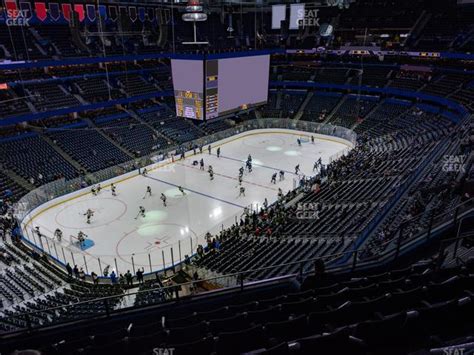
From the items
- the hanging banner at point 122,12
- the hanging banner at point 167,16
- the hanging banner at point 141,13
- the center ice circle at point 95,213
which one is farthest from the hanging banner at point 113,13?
the center ice circle at point 95,213

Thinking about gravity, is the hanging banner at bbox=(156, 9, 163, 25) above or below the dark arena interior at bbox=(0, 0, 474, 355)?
above

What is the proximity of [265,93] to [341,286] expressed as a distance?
23033 mm

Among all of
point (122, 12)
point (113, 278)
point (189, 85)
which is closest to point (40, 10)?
point (122, 12)

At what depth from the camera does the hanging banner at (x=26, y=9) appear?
3347cm

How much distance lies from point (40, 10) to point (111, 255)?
2838 cm

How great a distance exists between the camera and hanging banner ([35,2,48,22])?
3534 centimetres

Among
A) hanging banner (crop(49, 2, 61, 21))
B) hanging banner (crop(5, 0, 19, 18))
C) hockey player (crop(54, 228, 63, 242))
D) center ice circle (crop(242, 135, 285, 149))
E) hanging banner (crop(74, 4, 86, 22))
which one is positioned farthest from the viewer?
center ice circle (crop(242, 135, 285, 149))

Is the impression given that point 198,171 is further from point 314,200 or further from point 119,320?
point 119,320

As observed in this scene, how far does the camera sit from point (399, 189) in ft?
59.1

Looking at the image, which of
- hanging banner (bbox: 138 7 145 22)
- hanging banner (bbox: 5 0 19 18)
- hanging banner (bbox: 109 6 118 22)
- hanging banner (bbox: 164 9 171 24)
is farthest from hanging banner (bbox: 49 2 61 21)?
hanging banner (bbox: 164 9 171 24)

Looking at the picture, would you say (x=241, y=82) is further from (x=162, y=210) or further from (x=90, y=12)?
(x=90, y=12)

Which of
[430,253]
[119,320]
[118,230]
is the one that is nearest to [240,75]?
[118,230]

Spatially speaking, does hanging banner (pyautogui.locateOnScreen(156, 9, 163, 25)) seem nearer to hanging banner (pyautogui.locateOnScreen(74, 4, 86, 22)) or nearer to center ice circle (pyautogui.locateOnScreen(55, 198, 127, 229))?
hanging banner (pyautogui.locateOnScreen(74, 4, 86, 22))

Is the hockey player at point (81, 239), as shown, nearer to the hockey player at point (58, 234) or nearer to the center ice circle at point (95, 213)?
the hockey player at point (58, 234)
